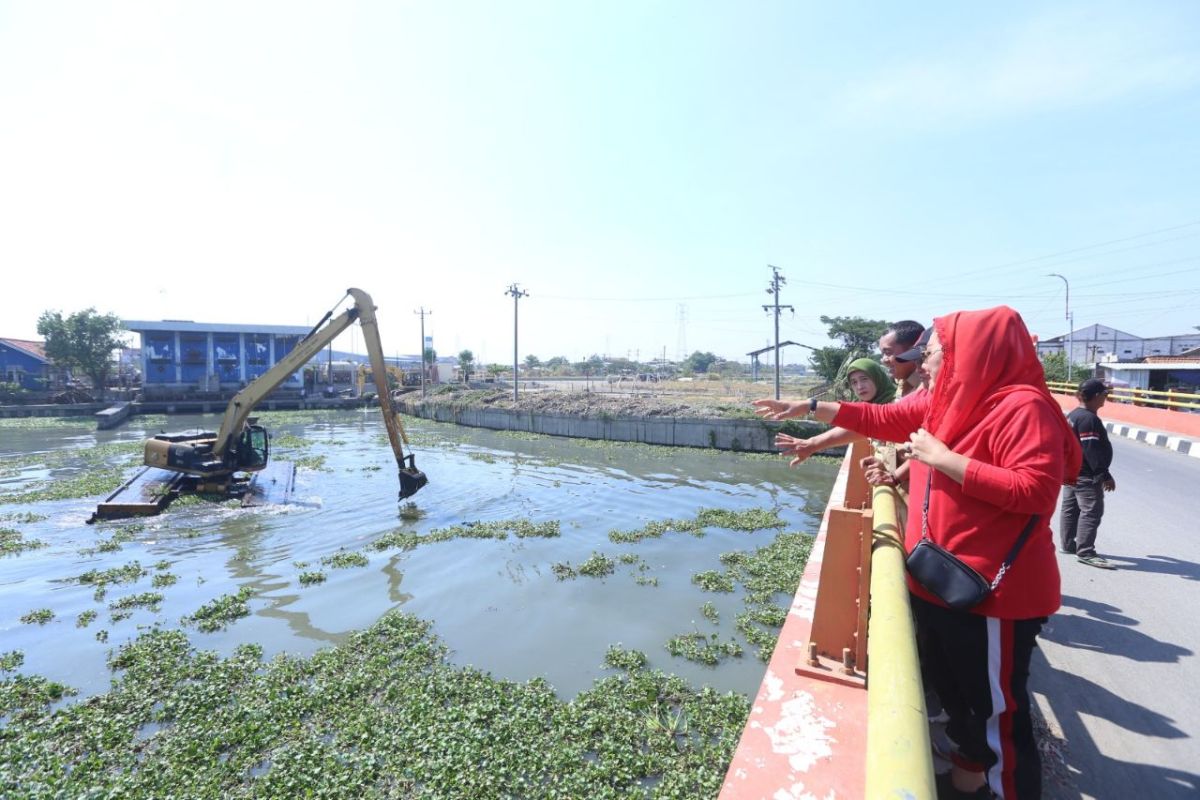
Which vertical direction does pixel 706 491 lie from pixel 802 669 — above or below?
below

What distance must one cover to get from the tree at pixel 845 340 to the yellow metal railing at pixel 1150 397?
9012mm

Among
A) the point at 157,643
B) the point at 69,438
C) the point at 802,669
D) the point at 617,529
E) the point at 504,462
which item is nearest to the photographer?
the point at 802,669

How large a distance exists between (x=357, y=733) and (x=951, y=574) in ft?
14.5

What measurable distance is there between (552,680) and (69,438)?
1221 inches

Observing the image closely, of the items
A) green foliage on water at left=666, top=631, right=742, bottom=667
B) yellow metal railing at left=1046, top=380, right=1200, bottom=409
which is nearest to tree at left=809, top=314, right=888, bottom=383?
yellow metal railing at left=1046, top=380, right=1200, bottom=409

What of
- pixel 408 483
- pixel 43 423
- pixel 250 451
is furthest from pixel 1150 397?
pixel 43 423

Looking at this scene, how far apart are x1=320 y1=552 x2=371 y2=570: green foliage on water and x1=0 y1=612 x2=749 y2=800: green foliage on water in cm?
326

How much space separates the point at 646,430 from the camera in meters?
26.0

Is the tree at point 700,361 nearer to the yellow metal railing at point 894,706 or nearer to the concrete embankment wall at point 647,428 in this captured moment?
the concrete embankment wall at point 647,428

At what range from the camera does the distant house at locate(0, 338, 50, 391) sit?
137ft

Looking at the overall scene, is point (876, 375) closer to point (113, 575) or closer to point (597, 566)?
point (597, 566)

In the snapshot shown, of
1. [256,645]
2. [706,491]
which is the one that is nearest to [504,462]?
[706,491]

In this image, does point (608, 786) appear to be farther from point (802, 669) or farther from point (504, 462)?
point (504, 462)

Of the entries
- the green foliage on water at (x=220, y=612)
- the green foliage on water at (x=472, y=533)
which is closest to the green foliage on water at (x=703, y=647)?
the green foliage on water at (x=472, y=533)
